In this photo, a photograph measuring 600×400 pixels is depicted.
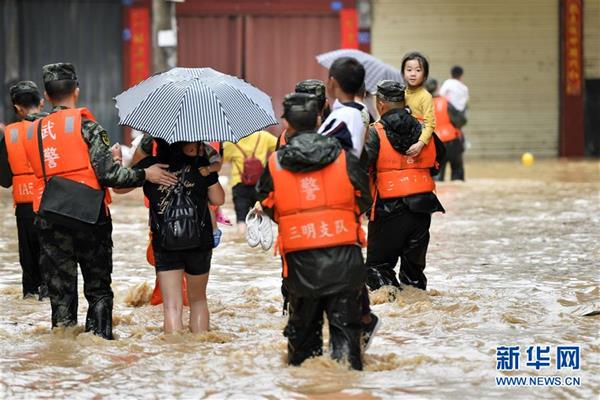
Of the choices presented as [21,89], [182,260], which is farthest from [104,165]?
[21,89]

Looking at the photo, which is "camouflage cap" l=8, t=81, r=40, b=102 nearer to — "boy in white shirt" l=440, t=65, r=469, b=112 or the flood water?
the flood water

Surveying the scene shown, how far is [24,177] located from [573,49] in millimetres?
21027

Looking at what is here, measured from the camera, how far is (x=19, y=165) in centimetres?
891

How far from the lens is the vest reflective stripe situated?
8.86 meters

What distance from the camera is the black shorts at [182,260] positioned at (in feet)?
24.0

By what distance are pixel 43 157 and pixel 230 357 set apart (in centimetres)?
171

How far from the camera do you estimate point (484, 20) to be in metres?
27.5

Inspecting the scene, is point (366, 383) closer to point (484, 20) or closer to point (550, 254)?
point (550, 254)

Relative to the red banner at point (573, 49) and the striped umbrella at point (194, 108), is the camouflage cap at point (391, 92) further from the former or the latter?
the red banner at point (573, 49)

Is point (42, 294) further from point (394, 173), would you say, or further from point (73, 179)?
point (394, 173)

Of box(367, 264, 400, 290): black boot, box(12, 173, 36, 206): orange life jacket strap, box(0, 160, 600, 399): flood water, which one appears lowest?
box(0, 160, 600, 399): flood water

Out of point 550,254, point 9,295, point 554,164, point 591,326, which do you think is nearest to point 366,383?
point 591,326

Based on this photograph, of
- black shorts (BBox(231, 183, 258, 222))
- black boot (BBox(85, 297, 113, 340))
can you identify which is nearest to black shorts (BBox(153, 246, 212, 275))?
black boot (BBox(85, 297, 113, 340))

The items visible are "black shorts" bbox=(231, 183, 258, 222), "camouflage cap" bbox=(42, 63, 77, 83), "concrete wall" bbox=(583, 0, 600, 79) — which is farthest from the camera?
"concrete wall" bbox=(583, 0, 600, 79)
